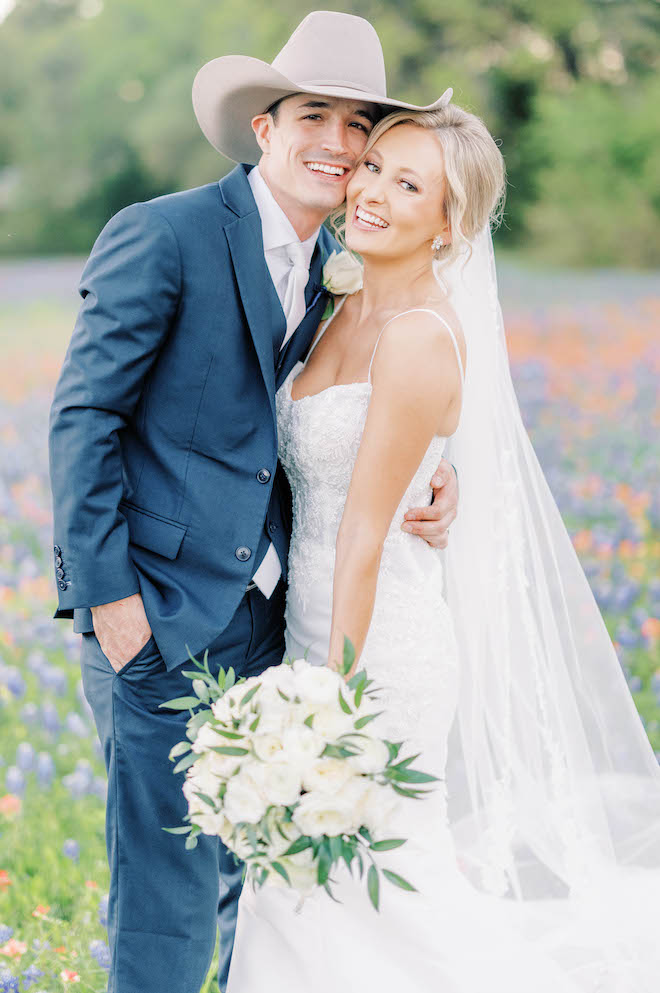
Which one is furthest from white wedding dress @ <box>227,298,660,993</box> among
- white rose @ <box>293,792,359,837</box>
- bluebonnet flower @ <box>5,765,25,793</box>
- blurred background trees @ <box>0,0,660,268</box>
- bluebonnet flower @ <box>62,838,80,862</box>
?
blurred background trees @ <box>0,0,660,268</box>

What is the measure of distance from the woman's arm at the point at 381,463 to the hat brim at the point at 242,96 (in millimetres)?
645

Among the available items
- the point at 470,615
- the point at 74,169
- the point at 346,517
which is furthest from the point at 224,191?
the point at 74,169

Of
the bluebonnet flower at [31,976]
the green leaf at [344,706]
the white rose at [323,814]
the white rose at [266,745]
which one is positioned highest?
the green leaf at [344,706]

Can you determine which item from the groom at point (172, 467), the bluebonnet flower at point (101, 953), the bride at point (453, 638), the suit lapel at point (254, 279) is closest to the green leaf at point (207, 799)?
the bride at point (453, 638)

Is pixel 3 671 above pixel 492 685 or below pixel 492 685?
below

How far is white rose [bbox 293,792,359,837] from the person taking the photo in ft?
6.08

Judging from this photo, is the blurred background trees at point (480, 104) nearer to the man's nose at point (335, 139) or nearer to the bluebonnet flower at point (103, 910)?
the man's nose at point (335, 139)

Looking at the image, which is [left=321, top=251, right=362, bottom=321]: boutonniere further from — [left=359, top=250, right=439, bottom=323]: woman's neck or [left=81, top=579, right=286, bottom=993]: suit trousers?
[left=81, top=579, right=286, bottom=993]: suit trousers

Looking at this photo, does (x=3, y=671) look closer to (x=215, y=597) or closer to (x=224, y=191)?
(x=215, y=597)

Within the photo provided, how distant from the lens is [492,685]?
326 cm

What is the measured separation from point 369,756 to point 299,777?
133mm

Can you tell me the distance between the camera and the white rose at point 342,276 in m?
2.86

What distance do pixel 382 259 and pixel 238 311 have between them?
0.44 metres

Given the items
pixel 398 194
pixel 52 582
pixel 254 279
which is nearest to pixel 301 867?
pixel 254 279
